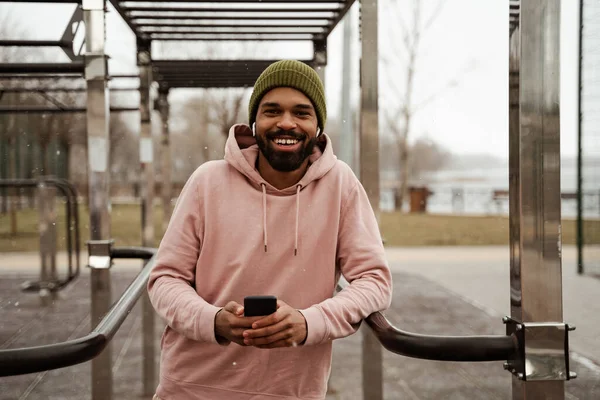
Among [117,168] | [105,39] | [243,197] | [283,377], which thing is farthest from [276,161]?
[117,168]

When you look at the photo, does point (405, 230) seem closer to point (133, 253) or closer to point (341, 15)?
point (341, 15)

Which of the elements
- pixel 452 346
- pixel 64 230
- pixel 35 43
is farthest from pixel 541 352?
pixel 64 230

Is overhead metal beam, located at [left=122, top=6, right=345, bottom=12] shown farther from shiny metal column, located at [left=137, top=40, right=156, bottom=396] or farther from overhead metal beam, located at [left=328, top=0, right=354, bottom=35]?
shiny metal column, located at [left=137, top=40, right=156, bottom=396]

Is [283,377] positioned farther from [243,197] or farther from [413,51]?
[413,51]

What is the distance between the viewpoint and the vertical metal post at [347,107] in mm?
4361

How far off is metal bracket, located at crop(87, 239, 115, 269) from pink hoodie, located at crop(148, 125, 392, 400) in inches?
45.6

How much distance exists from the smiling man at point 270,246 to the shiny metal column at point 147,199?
2.15 m

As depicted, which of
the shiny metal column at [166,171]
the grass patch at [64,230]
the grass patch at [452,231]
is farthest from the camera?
the grass patch at [452,231]

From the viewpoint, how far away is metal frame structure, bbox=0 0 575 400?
1.50 meters

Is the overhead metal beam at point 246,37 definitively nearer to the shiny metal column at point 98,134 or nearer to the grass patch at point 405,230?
the shiny metal column at point 98,134

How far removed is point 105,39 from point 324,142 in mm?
1364

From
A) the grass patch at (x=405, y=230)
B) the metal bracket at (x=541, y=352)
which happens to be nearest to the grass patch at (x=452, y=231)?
the grass patch at (x=405, y=230)

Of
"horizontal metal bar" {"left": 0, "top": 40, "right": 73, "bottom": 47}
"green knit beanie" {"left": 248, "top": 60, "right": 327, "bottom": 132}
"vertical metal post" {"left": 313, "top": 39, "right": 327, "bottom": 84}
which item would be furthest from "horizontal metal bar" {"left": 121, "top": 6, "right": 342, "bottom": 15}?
"green knit beanie" {"left": 248, "top": 60, "right": 327, "bottom": 132}

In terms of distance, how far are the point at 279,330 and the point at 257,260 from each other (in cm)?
25
